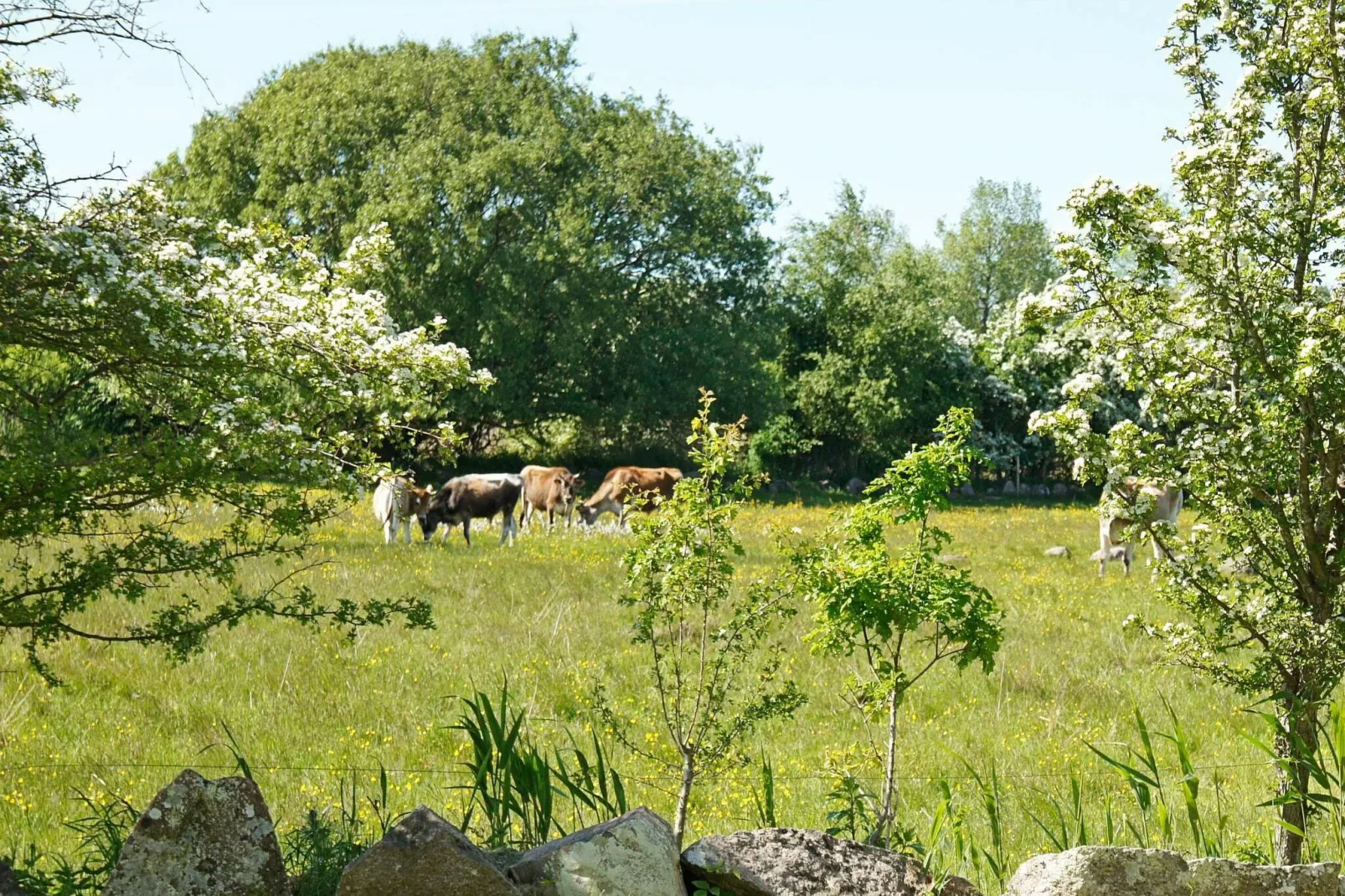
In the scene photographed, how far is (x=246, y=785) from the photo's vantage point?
4570mm

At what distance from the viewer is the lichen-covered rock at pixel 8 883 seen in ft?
15.1

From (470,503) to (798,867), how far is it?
67.5 ft

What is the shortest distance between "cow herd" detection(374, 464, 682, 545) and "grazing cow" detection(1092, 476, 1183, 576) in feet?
24.7

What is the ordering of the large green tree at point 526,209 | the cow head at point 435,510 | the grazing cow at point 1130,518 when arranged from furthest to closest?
the large green tree at point 526,209
the cow head at point 435,510
the grazing cow at point 1130,518

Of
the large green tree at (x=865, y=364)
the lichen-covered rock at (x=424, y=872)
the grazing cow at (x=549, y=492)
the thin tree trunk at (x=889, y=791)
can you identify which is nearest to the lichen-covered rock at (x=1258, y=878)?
the thin tree trunk at (x=889, y=791)

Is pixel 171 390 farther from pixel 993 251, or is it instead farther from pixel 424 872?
pixel 993 251

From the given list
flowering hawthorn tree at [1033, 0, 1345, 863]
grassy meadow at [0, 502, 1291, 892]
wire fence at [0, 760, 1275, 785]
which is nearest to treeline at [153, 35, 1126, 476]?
grassy meadow at [0, 502, 1291, 892]

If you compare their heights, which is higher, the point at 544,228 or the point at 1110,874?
the point at 544,228

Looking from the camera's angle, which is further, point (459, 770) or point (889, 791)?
point (459, 770)

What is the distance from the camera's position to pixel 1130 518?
640cm

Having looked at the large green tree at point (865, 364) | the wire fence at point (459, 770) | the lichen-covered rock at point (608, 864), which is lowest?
the wire fence at point (459, 770)

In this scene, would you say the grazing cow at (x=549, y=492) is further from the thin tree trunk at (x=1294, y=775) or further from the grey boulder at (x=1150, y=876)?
the grey boulder at (x=1150, y=876)

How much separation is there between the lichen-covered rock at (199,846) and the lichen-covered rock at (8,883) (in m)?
0.53

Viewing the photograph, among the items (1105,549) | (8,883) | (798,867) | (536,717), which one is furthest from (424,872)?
(1105,549)
